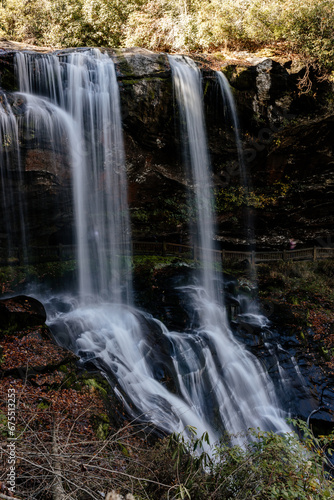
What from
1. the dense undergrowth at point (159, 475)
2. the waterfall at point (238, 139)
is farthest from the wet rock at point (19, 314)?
the waterfall at point (238, 139)

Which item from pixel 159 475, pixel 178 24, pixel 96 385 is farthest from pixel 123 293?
pixel 178 24

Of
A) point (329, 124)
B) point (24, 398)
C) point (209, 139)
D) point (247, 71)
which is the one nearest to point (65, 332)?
point (24, 398)

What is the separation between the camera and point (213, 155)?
11.8 metres

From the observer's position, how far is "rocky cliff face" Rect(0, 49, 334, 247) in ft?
32.4

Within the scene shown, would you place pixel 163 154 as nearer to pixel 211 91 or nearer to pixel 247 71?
pixel 211 91

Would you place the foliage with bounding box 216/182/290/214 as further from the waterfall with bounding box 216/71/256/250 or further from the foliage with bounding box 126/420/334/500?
the foliage with bounding box 126/420/334/500

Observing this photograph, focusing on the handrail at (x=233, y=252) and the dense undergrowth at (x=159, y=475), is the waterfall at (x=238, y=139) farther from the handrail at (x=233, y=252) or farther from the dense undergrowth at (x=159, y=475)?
the dense undergrowth at (x=159, y=475)

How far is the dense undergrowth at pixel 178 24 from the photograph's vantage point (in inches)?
420

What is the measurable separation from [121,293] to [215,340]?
4263 mm

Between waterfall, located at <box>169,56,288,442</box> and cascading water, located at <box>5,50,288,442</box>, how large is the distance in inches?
1.1

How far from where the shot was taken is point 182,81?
10.2m

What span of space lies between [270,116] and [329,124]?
2.25m

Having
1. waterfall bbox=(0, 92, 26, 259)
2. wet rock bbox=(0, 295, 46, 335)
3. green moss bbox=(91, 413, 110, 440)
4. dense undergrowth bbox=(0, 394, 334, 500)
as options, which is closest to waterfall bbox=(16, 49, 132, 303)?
waterfall bbox=(0, 92, 26, 259)

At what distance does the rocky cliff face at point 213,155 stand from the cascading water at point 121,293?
1.42ft
